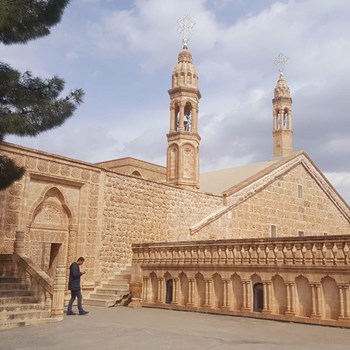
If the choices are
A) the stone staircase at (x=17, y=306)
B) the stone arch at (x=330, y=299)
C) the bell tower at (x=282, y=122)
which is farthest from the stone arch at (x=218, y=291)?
the bell tower at (x=282, y=122)

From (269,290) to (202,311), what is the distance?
2199 mm

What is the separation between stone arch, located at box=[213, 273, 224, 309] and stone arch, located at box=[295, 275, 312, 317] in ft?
7.56

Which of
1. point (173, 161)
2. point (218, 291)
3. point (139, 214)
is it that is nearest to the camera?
point (218, 291)

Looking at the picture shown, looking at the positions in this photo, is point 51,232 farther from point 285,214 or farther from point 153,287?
point 285,214

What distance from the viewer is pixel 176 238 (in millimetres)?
18078

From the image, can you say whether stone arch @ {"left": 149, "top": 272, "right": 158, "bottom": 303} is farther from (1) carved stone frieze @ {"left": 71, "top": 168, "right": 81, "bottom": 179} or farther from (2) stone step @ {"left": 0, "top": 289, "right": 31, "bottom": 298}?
(2) stone step @ {"left": 0, "top": 289, "right": 31, "bottom": 298}

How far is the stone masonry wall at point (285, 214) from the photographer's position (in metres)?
20.3

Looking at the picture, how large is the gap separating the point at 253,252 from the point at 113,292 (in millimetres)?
5288

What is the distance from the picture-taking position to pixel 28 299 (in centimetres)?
963

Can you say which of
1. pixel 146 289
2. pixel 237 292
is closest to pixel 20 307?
pixel 146 289

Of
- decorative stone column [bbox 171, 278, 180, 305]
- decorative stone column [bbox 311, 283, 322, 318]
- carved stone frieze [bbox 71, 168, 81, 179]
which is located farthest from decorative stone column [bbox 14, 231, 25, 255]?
decorative stone column [bbox 311, 283, 322, 318]

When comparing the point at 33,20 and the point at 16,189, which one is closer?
the point at 33,20

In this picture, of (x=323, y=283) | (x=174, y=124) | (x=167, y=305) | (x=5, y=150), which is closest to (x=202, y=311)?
(x=167, y=305)

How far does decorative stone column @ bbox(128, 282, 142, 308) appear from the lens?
1317cm
